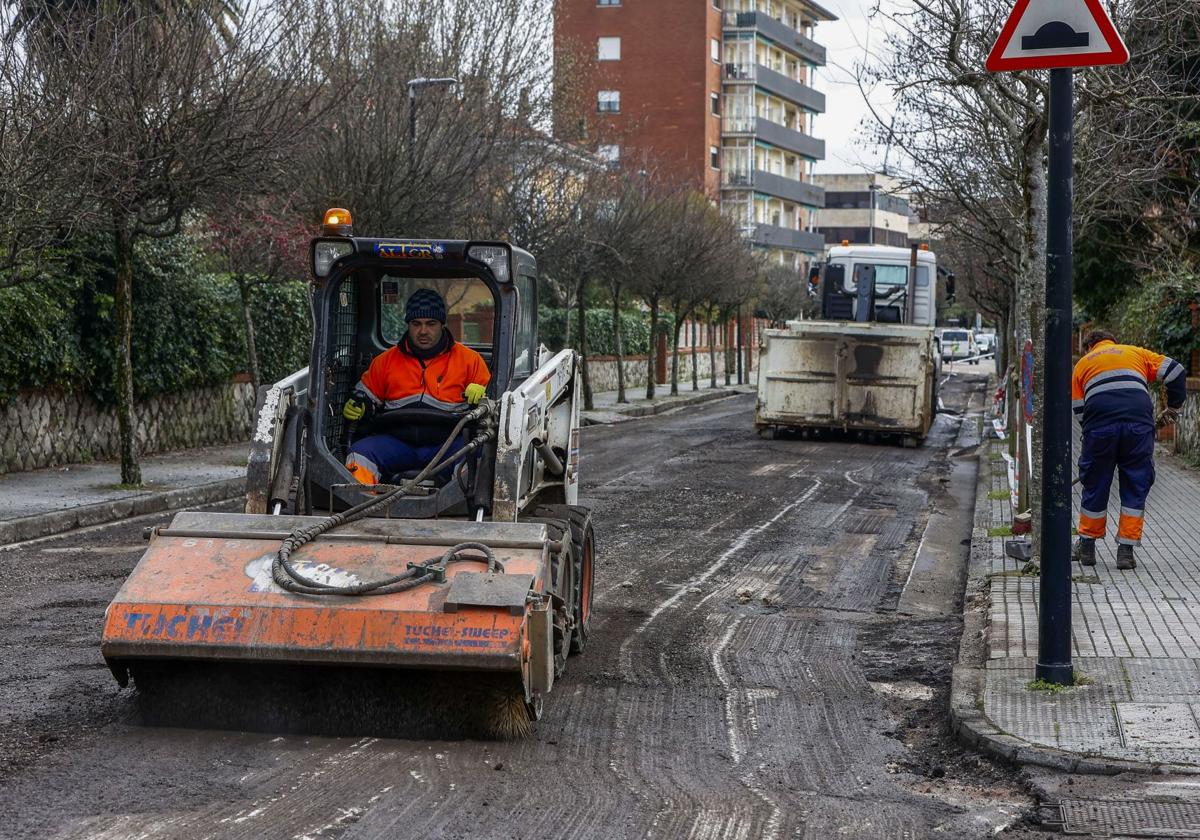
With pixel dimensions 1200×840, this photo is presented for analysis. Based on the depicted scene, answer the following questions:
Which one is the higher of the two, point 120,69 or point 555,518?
point 120,69

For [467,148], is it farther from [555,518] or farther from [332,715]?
[332,715]

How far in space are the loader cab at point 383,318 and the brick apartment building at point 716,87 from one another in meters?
60.7

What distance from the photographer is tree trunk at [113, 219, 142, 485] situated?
15898 mm

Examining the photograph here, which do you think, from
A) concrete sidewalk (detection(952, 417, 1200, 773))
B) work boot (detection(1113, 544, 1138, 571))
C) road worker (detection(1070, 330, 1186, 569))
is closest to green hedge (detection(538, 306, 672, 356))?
road worker (detection(1070, 330, 1186, 569))

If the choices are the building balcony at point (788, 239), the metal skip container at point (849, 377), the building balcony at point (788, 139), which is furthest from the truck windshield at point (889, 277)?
the building balcony at point (788, 139)

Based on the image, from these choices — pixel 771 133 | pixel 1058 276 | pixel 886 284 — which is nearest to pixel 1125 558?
pixel 1058 276

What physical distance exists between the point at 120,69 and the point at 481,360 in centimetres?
784

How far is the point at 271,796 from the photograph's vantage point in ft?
17.9

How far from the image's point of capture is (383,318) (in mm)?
8820

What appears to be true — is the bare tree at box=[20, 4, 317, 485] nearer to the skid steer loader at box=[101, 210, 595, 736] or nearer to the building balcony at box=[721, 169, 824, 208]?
the skid steer loader at box=[101, 210, 595, 736]

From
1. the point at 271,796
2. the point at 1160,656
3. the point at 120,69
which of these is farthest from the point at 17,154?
the point at 1160,656

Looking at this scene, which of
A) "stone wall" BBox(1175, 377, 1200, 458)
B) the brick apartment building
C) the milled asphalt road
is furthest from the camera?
the brick apartment building

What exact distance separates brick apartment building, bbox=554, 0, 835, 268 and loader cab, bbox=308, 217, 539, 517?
60745 millimetres

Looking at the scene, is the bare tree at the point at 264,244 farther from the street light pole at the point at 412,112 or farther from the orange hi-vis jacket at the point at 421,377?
the orange hi-vis jacket at the point at 421,377
